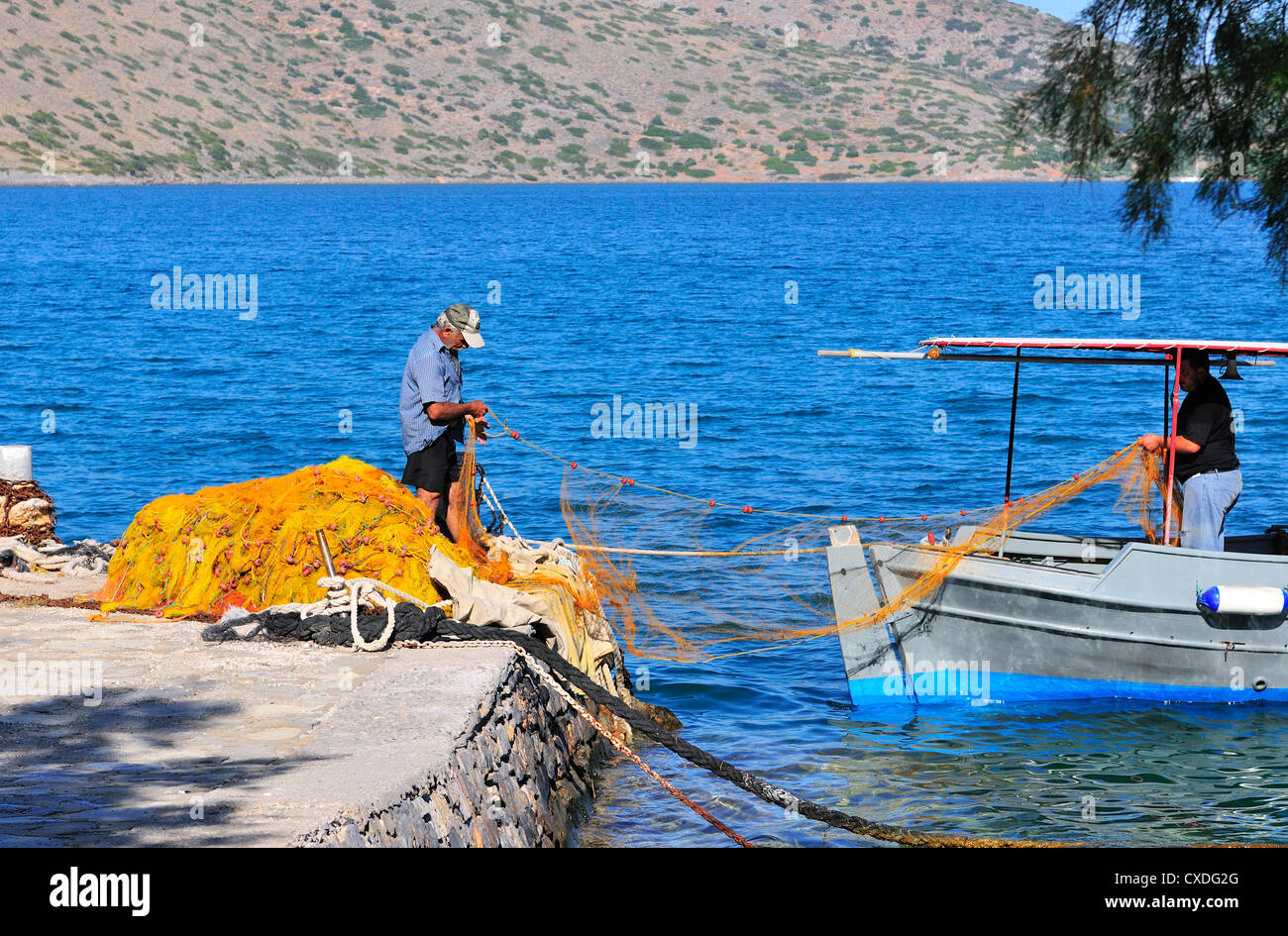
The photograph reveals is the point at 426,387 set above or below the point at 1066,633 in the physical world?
above

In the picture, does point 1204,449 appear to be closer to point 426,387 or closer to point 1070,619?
point 1070,619

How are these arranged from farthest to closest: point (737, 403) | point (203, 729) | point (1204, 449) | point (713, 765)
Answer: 1. point (737, 403)
2. point (1204, 449)
3. point (713, 765)
4. point (203, 729)

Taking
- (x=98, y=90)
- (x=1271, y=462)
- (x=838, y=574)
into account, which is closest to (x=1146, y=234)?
(x=838, y=574)

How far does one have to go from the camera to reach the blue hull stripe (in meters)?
12.8

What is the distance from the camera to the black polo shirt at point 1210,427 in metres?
12.0

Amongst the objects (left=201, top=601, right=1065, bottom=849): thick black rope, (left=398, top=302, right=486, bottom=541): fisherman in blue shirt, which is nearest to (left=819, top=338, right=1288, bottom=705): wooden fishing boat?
(left=201, top=601, right=1065, bottom=849): thick black rope

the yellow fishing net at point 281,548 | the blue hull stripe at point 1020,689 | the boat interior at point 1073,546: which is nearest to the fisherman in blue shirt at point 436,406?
the yellow fishing net at point 281,548

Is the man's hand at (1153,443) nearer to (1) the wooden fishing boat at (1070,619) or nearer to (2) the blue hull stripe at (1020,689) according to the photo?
(1) the wooden fishing boat at (1070,619)

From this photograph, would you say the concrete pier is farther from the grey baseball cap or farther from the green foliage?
the green foliage

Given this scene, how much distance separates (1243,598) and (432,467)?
267 inches

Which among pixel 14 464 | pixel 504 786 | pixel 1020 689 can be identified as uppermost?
pixel 14 464

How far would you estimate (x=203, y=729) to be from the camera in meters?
7.71

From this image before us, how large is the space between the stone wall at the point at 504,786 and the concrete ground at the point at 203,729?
10 cm

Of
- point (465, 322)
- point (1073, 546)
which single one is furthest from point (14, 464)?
point (1073, 546)
